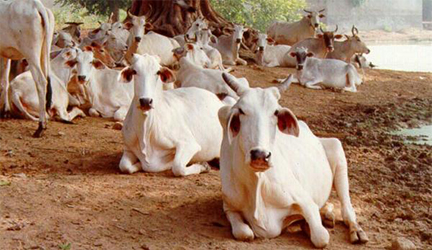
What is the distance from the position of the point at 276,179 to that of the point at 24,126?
487cm

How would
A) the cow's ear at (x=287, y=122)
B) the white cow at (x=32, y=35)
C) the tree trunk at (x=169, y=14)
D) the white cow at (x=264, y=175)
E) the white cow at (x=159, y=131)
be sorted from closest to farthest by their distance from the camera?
1. the white cow at (x=264, y=175)
2. the cow's ear at (x=287, y=122)
3. the white cow at (x=159, y=131)
4. the white cow at (x=32, y=35)
5. the tree trunk at (x=169, y=14)

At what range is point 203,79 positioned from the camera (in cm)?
1063

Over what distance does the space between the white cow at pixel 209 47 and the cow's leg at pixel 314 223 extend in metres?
9.87

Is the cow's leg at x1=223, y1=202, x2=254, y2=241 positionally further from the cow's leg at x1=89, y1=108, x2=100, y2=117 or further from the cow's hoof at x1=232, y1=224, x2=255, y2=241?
the cow's leg at x1=89, y1=108, x2=100, y2=117

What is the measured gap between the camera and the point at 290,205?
5.23 metres

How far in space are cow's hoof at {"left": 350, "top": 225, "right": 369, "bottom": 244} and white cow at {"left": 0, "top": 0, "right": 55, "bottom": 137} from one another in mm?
4420

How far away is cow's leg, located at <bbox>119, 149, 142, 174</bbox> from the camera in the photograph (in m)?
7.15

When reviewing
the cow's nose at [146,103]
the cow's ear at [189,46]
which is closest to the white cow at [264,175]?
the cow's nose at [146,103]

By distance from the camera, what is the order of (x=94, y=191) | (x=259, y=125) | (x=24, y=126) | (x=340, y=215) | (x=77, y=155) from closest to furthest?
Result: 1. (x=259, y=125)
2. (x=340, y=215)
3. (x=94, y=191)
4. (x=77, y=155)
5. (x=24, y=126)

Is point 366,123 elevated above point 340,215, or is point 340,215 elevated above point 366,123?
point 340,215

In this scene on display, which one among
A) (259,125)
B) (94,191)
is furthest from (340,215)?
(94,191)

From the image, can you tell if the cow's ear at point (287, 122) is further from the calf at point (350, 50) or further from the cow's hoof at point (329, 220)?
the calf at point (350, 50)

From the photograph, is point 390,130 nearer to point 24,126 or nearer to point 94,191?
point 24,126

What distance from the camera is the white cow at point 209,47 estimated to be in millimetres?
15445
